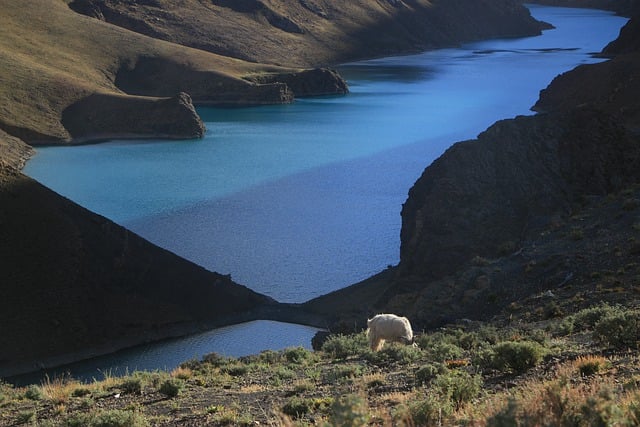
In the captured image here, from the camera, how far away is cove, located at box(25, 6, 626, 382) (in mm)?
42469

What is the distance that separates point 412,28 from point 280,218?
155 metres

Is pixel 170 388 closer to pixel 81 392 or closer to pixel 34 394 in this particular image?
pixel 81 392

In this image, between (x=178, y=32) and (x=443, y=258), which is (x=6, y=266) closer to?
(x=443, y=258)

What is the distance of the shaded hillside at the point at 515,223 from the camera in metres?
24.4

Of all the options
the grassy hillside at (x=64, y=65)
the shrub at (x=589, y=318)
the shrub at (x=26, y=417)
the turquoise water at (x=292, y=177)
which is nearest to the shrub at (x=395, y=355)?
the shrub at (x=589, y=318)

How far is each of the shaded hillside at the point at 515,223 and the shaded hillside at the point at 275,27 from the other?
119296mm

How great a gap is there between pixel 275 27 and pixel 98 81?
6460cm

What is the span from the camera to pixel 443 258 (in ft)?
109

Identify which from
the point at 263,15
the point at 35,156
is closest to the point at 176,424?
the point at 35,156

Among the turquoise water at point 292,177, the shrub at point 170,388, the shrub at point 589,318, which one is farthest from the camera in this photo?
the turquoise water at point 292,177

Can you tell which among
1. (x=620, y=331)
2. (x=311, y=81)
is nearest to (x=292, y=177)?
(x=620, y=331)

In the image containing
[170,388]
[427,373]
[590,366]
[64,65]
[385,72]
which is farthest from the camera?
[385,72]

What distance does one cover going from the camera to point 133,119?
94.4 m

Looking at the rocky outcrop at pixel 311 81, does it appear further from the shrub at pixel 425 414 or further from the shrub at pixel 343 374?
the shrub at pixel 425 414
